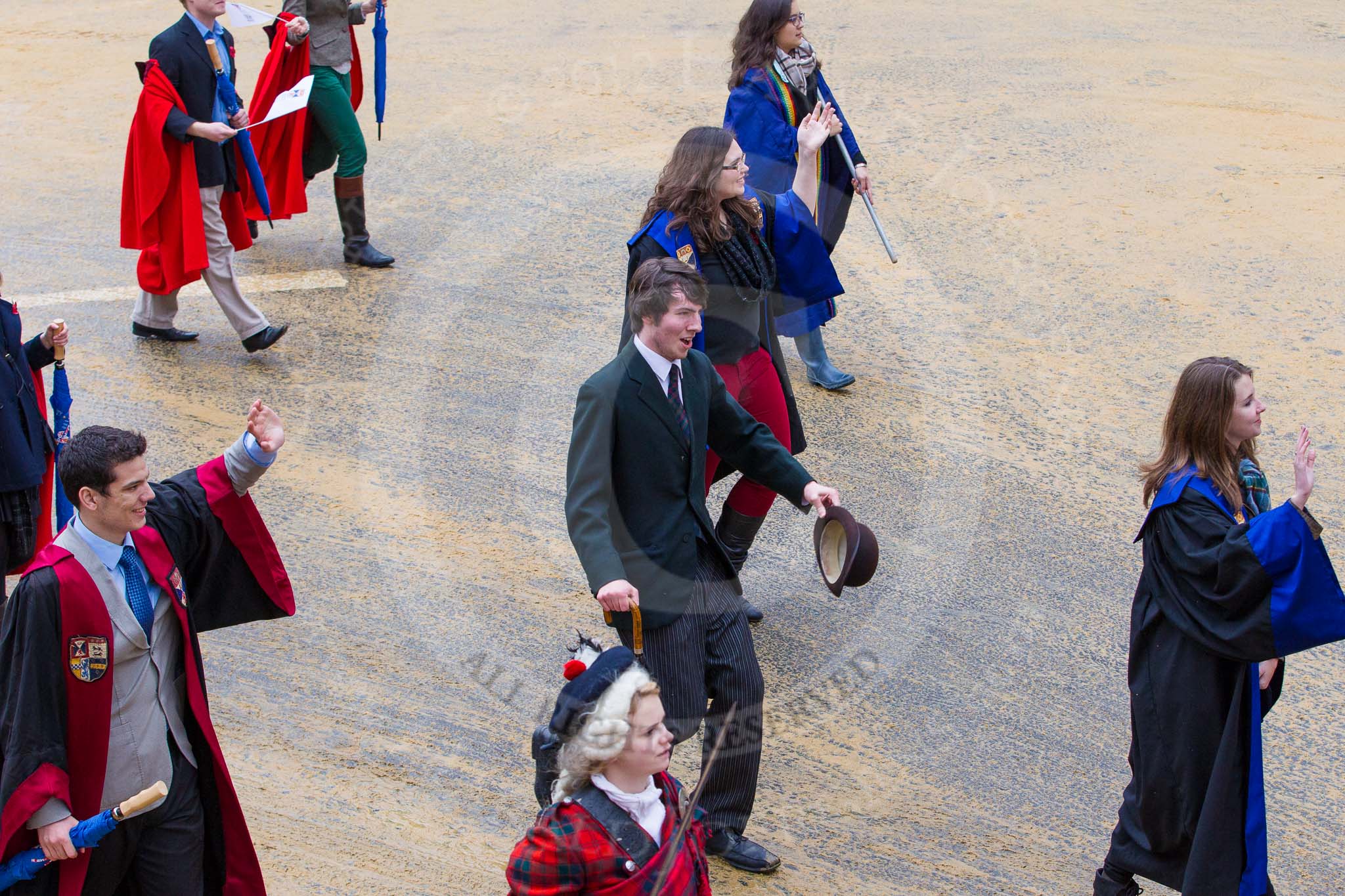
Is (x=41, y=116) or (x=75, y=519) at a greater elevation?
(x=75, y=519)

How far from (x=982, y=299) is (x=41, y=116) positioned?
7870 mm

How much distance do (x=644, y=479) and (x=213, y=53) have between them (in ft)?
13.7

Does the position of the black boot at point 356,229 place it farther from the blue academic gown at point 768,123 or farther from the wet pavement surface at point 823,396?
the blue academic gown at point 768,123

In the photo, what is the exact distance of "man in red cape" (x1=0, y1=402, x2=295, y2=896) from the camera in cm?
322

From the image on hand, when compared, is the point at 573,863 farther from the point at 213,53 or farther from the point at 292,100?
the point at 292,100

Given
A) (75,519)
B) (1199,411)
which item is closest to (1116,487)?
(1199,411)

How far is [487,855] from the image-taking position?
4.36 meters

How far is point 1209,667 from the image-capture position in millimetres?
3805

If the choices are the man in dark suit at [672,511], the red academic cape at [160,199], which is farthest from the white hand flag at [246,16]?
the man in dark suit at [672,511]

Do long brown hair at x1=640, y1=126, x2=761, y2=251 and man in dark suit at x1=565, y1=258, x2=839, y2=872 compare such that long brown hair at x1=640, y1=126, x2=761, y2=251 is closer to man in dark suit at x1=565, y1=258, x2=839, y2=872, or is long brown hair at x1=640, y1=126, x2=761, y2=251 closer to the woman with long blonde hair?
man in dark suit at x1=565, y1=258, x2=839, y2=872

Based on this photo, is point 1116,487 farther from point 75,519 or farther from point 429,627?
point 75,519

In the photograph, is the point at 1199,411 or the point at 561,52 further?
the point at 561,52

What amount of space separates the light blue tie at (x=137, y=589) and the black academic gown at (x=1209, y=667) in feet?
9.04

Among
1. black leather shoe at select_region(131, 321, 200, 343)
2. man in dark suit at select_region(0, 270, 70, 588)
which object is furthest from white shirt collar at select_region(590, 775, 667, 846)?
black leather shoe at select_region(131, 321, 200, 343)
